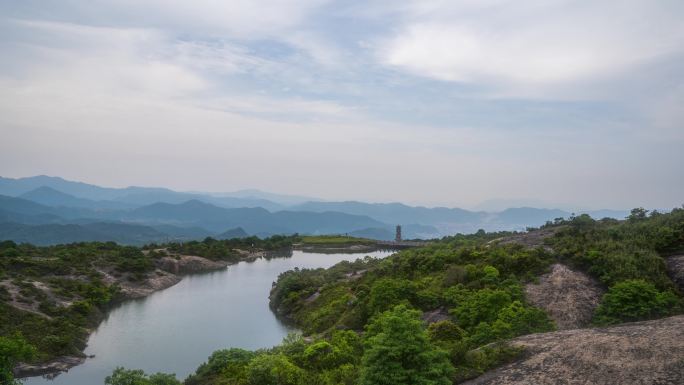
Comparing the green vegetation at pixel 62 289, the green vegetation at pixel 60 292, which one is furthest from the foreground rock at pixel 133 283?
the green vegetation at pixel 60 292

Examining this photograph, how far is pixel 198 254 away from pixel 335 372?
6516 cm

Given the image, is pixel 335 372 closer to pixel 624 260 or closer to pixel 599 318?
pixel 599 318

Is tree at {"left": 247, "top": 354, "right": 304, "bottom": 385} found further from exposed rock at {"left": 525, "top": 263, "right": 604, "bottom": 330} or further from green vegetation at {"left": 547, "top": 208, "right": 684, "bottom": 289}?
green vegetation at {"left": 547, "top": 208, "right": 684, "bottom": 289}

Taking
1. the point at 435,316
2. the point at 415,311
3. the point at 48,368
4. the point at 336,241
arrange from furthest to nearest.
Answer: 1. the point at 336,241
2. the point at 48,368
3. the point at 435,316
4. the point at 415,311

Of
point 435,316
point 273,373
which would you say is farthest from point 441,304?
point 273,373

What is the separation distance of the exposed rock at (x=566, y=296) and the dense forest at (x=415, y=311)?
702 millimetres

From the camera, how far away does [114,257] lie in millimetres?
63594

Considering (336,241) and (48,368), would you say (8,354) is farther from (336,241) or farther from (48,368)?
(336,241)

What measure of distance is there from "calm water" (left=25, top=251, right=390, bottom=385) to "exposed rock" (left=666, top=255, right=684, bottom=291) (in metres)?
27.1

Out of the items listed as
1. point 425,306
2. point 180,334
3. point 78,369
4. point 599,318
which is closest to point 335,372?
point 425,306

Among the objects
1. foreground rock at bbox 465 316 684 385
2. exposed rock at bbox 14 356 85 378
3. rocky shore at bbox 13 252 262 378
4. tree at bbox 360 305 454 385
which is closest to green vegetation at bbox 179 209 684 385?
tree at bbox 360 305 454 385

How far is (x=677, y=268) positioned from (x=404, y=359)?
20344 mm

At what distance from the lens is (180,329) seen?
4041 cm

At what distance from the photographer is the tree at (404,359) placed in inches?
549
